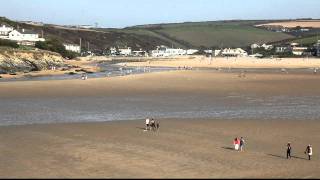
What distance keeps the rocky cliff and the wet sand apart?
46.2m

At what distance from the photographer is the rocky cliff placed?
2761 inches

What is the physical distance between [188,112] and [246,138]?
8.84m

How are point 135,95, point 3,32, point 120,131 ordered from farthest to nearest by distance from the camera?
1. point 3,32
2. point 135,95
3. point 120,131

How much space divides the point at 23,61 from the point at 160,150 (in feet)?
196

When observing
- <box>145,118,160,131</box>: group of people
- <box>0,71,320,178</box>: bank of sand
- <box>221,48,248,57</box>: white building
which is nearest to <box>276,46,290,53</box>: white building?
<box>221,48,248,57</box>: white building

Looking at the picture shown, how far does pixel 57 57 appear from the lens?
3575 inches

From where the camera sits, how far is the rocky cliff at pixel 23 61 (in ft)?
230

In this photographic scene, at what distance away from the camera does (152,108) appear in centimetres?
3306

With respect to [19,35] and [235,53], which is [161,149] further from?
[235,53]

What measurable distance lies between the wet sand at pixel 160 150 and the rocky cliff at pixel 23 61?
46185 mm

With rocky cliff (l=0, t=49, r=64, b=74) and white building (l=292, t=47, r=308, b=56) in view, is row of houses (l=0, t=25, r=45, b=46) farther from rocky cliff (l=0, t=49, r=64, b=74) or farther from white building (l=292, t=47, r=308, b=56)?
white building (l=292, t=47, r=308, b=56)

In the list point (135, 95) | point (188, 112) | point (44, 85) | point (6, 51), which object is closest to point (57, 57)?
point (6, 51)

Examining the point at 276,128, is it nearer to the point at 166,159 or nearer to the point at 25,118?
the point at 166,159

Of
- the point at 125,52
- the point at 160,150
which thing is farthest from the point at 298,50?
the point at 160,150
